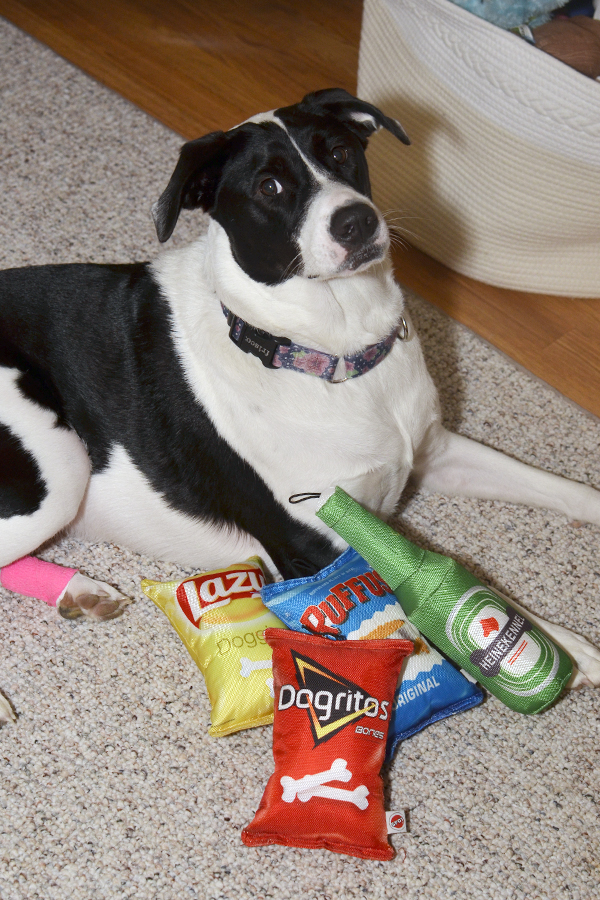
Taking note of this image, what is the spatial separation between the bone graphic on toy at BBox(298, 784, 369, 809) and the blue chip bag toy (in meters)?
0.15

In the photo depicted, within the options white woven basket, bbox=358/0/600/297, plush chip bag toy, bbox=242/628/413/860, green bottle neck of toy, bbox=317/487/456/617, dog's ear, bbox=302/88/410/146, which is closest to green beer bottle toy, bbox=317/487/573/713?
green bottle neck of toy, bbox=317/487/456/617

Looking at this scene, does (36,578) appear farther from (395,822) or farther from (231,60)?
(231,60)

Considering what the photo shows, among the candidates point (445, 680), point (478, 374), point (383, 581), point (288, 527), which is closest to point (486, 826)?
point (445, 680)

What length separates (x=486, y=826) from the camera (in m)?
1.56

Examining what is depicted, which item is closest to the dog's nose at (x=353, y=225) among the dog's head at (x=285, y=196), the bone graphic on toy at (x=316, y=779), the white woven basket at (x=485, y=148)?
the dog's head at (x=285, y=196)

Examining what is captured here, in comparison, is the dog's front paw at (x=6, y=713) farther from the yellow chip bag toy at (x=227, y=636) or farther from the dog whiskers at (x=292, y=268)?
the dog whiskers at (x=292, y=268)

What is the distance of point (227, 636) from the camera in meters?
1.64

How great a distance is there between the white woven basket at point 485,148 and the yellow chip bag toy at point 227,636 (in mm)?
1091

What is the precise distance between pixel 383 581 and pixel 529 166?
122cm

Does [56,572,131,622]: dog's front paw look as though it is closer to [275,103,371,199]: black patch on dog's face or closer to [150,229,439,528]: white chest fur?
[150,229,439,528]: white chest fur

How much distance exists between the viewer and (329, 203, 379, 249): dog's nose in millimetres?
1466

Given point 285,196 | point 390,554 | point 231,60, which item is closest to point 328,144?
point 285,196

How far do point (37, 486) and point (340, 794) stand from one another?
87cm

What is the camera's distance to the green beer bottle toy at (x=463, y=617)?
59.7 inches
